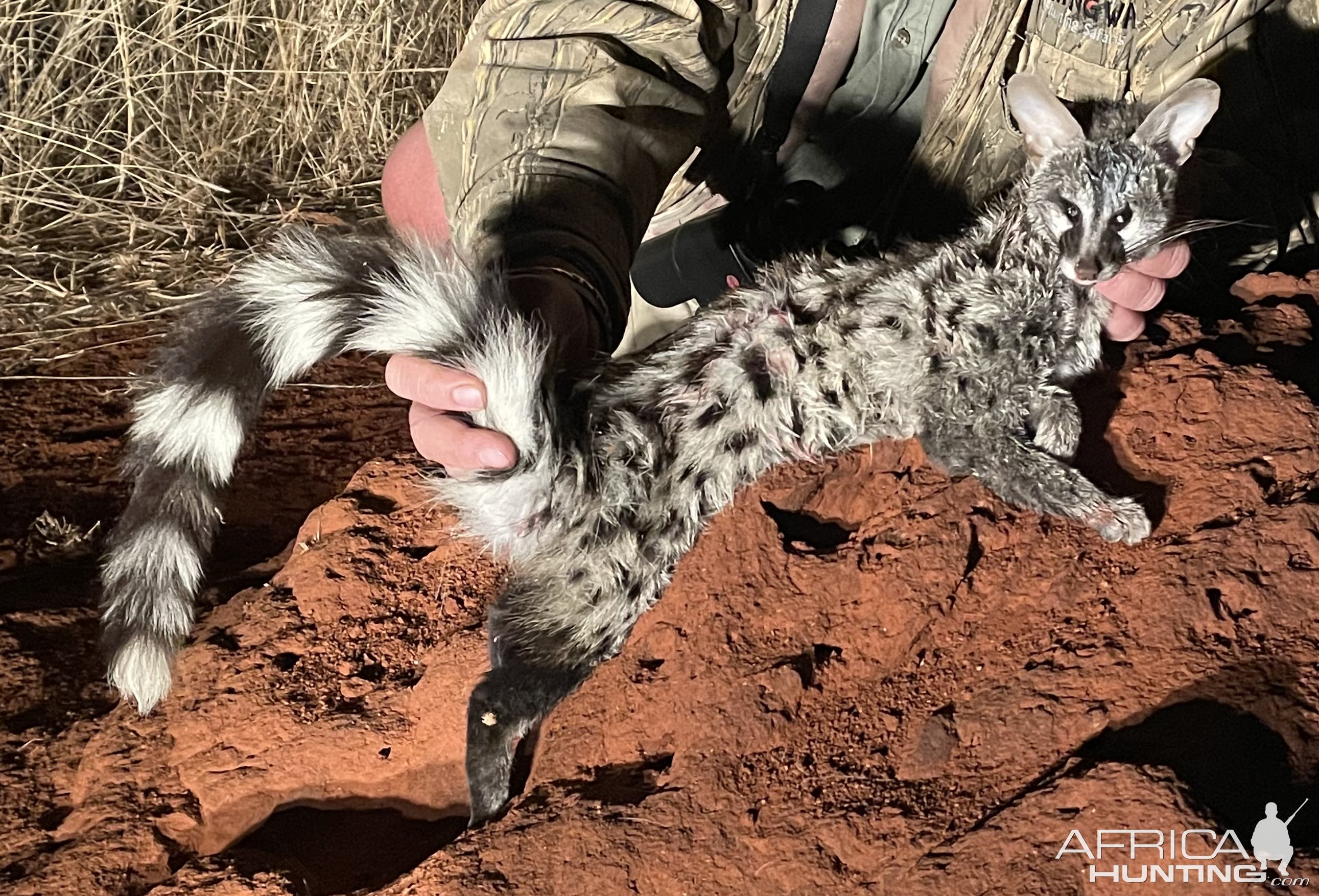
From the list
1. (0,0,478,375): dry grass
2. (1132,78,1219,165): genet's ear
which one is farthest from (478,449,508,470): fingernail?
(0,0,478,375): dry grass

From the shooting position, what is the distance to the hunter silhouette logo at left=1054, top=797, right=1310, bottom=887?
1369 mm

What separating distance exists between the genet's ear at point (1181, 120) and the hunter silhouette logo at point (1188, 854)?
1.42 metres

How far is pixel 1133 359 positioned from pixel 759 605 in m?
1.08

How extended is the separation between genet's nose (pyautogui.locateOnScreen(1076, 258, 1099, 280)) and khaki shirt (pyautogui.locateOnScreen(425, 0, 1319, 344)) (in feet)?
2.38

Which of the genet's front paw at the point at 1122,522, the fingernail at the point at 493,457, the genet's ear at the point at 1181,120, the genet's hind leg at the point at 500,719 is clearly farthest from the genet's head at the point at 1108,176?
the genet's hind leg at the point at 500,719

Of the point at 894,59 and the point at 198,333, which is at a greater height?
the point at 894,59

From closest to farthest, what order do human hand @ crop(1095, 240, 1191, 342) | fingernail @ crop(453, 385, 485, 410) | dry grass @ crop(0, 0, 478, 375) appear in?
fingernail @ crop(453, 385, 485, 410) → human hand @ crop(1095, 240, 1191, 342) → dry grass @ crop(0, 0, 478, 375)

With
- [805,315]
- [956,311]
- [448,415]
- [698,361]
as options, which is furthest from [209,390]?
[956,311]

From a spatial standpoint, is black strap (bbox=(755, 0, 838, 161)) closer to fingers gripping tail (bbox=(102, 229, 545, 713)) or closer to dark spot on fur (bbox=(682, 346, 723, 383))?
dark spot on fur (bbox=(682, 346, 723, 383))

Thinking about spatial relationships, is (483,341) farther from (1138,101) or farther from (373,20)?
(373,20)

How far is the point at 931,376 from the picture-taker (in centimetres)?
228

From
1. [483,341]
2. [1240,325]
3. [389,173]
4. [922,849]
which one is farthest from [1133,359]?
[389,173]

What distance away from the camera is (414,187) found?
2.88 metres

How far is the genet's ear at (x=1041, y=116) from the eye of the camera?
2229 mm
